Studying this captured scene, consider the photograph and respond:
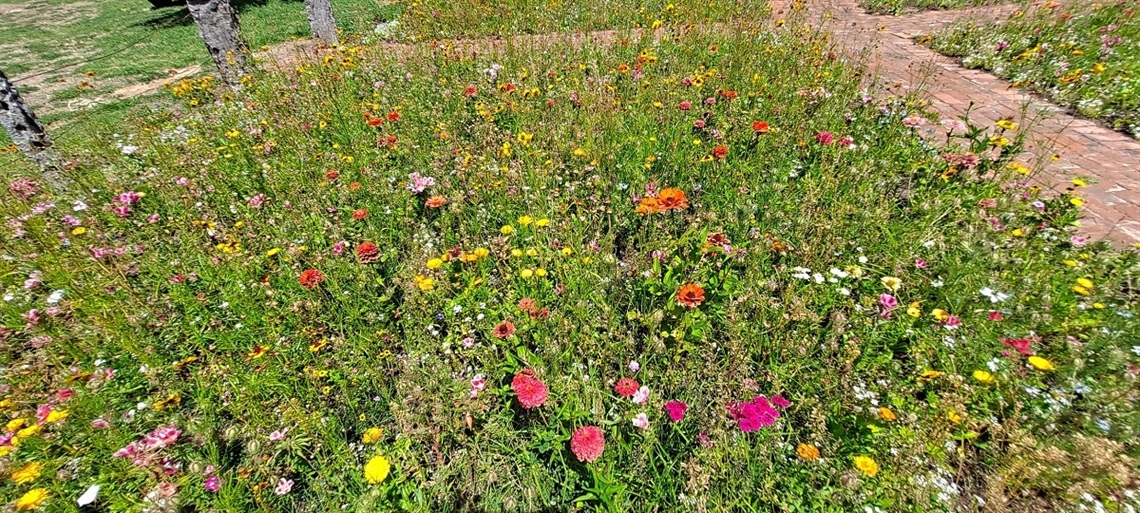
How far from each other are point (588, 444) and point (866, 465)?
3.30 feet

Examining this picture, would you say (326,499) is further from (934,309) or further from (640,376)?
(934,309)

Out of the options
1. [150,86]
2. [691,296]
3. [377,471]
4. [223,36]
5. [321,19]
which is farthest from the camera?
[150,86]

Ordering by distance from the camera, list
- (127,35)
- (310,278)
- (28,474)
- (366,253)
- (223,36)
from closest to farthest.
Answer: (28,474) → (310,278) → (366,253) → (223,36) → (127,35)

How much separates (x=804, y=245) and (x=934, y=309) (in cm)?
67

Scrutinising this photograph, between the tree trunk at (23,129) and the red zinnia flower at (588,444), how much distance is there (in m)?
5.33

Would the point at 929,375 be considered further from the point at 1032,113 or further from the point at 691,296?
the point at 1032,113

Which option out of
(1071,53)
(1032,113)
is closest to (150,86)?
(1032,113)

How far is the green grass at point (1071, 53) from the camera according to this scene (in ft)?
14.3

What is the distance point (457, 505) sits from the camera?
5.73 ft

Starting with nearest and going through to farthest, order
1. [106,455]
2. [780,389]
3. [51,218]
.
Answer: [106,455] → [780,389] → [51,218]

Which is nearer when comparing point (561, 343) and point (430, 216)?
point (561, 343)

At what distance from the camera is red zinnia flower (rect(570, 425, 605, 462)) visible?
1536mm

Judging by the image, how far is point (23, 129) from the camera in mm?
4059

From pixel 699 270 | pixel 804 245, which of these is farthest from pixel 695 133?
pixel 699 270
